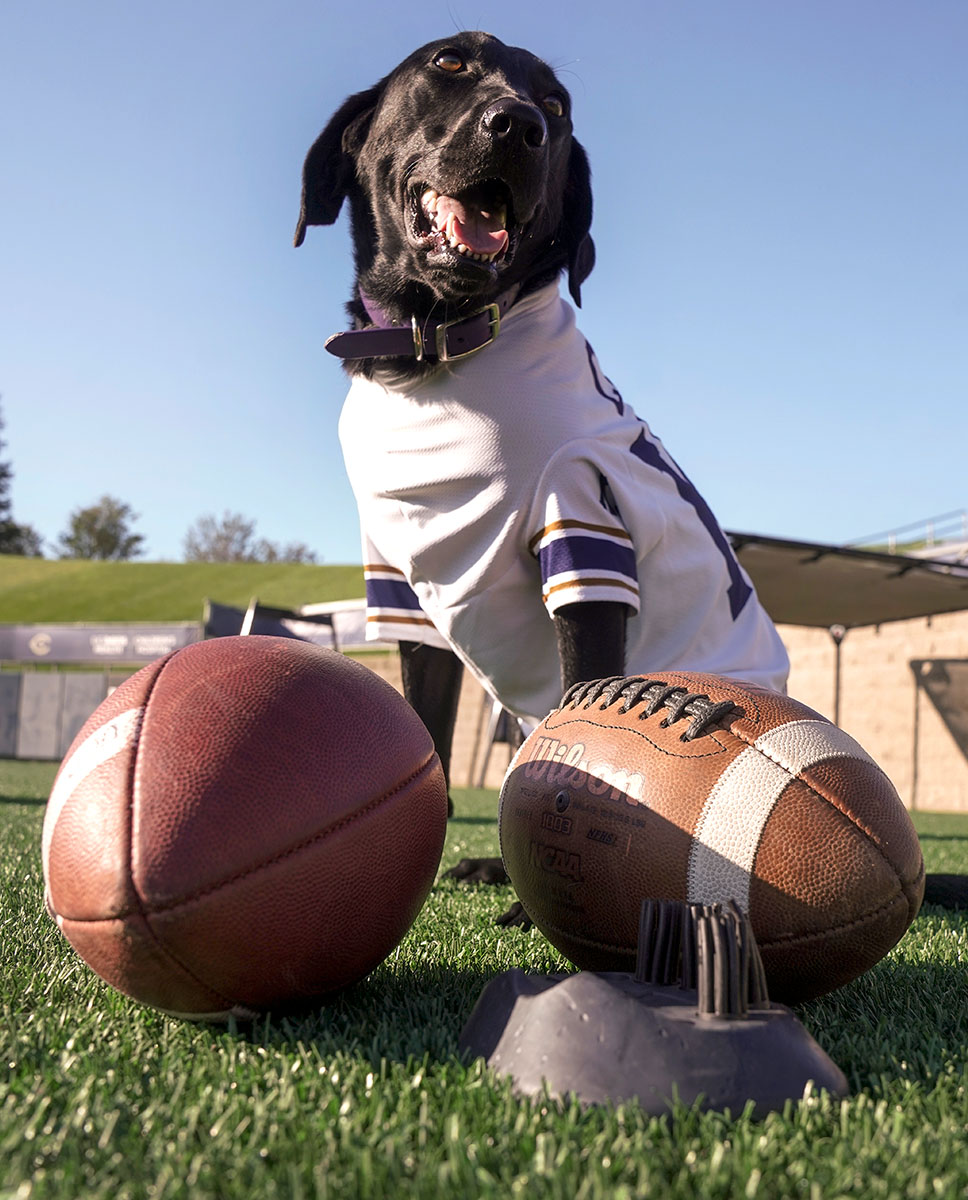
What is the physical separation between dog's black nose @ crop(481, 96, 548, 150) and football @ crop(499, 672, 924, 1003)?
4.56ft

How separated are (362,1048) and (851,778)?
0.91 m

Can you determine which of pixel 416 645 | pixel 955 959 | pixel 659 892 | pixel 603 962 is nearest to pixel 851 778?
pixel 659 892

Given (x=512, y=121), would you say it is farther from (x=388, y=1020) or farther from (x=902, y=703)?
(x=902, y=703)

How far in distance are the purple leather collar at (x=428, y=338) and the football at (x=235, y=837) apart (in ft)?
3.87

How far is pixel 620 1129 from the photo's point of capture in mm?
1029

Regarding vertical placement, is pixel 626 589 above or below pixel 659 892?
above

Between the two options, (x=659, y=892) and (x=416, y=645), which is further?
(x=416, y=645)

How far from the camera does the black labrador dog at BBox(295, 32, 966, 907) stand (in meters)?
2.41

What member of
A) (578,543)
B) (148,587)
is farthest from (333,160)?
(148,587)

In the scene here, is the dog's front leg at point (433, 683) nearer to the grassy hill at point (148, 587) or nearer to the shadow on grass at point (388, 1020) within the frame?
the shadow on grass at point (388, 1020)

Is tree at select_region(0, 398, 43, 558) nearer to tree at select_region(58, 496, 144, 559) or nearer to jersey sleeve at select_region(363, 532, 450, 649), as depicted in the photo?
tree at select_region(58, 496, 144, 559)

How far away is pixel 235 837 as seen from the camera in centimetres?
138

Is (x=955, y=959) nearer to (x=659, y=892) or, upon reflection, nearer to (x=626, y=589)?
(x=659, y=892)

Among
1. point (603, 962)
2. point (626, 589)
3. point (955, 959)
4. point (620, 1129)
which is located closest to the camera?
point (620, 1129)
